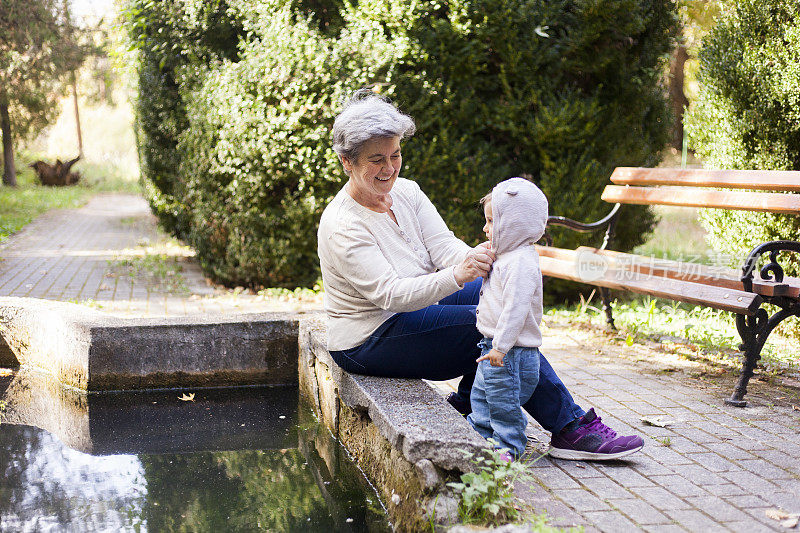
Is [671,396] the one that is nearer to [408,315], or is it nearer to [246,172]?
[408,315]

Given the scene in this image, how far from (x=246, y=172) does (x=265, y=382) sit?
341cm

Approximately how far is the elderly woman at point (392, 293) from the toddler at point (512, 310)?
10 cm

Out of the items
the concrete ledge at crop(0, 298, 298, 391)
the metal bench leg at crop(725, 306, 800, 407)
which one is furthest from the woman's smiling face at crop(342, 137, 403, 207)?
the metal bench leg at crop(725, 306, 800, 407)

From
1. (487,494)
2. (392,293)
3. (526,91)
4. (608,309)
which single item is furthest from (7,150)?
(487,494)

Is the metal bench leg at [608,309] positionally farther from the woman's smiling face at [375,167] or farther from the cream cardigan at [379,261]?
the woman's smiling face at [375,167]

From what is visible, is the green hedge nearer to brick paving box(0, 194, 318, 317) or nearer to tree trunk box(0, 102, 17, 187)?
brick paving box(0, 194, 318, 317)

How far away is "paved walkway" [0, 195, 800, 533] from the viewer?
266 cm

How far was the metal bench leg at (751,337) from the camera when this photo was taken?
4.05 metres

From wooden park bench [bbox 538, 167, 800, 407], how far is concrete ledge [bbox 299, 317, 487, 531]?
1.92 metres

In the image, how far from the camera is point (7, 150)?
22000 mm

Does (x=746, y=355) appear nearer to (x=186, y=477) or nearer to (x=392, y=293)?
(x=392, y=293)

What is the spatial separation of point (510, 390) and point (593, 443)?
1.60 feet

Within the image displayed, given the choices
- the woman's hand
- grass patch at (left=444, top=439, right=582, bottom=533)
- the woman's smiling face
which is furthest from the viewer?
the woman's smiling face

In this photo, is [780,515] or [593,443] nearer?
[780,515]
